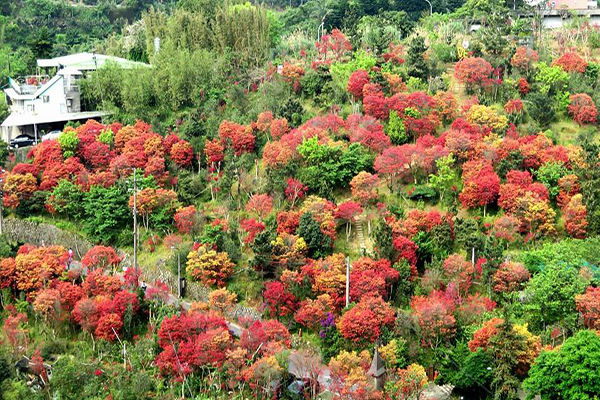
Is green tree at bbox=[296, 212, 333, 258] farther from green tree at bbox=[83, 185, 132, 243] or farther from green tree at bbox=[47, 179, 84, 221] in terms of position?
green tree at bbox=[47, 179, 84, 221]

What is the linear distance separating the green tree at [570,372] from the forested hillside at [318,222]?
0.07 meters

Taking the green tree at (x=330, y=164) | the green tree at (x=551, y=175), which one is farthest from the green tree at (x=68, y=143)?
the green tree at (x=551, y=175)

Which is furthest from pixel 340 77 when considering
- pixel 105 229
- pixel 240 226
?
pixel 105 229

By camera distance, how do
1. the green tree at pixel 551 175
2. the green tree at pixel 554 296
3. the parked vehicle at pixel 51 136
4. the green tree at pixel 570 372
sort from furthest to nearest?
the parked vehicle at pixel 51 136 < the green tree at pixel 551 175 < the green tree at pixel 554 296 < the green tree at pixel 570 372

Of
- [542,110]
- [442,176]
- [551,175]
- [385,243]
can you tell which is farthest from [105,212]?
[542,110]

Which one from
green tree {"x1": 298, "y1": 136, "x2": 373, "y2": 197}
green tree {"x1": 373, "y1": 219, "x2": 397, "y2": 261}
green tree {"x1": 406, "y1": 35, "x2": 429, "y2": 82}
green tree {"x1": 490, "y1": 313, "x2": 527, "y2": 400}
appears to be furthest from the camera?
green tree {"x1": 406, "y1": 35, "x2": 429, "y2": 82}

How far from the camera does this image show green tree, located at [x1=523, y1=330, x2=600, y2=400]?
25.2 meters

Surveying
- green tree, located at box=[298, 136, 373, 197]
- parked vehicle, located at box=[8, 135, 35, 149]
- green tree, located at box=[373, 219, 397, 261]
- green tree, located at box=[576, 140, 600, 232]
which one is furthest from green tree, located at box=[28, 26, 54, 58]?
green tree, located at box=[576, 140, 600, 232]

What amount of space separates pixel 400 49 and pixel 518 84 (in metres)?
8.10

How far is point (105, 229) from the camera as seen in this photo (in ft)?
128

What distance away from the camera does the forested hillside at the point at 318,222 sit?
28781 millimetres

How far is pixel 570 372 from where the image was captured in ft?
83.6

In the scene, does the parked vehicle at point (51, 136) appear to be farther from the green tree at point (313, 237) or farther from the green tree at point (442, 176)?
the green tree at point (442, 176)

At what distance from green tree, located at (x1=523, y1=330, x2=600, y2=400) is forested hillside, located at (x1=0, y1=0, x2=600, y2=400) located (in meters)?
0.07
